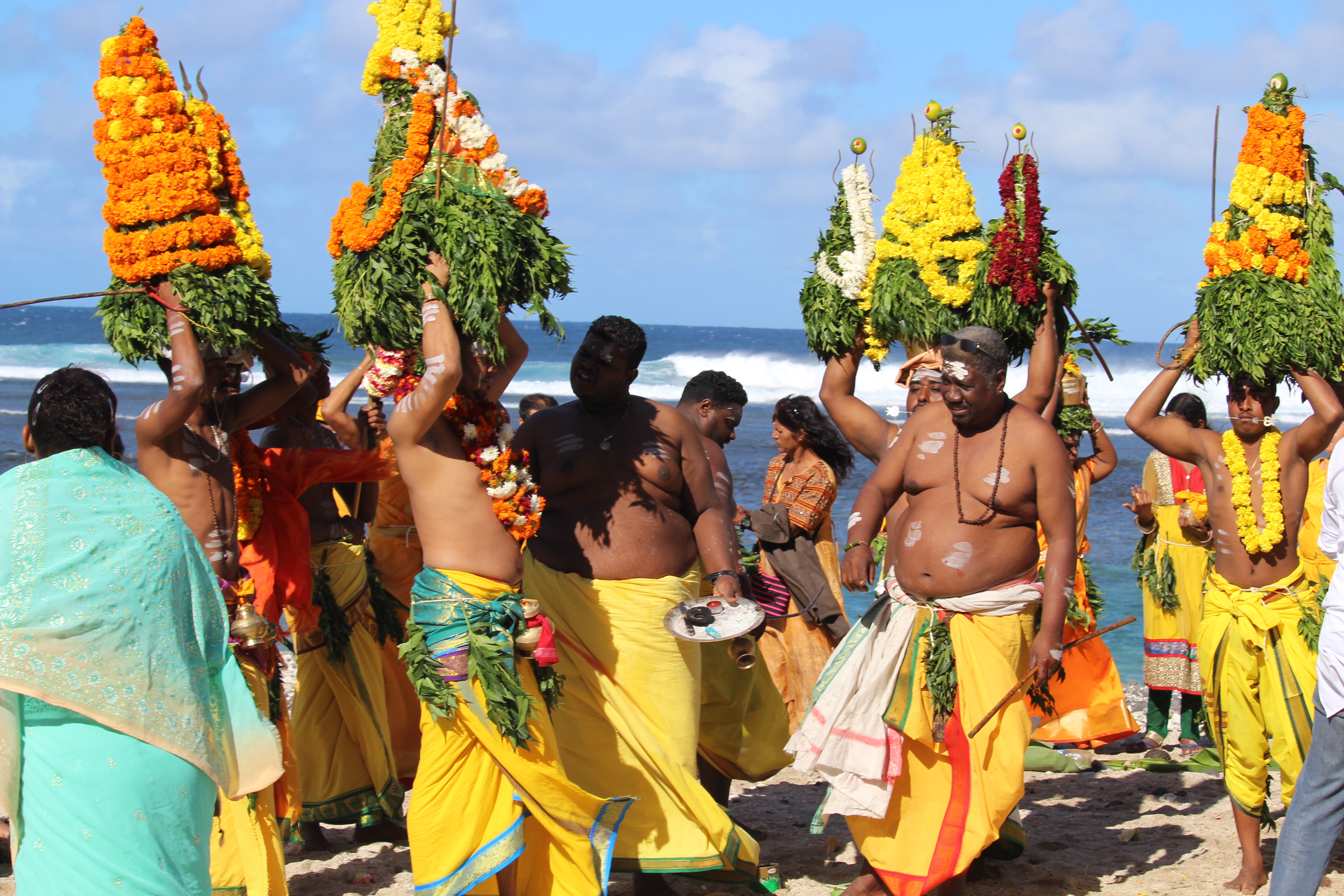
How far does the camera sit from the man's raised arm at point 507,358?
5.28 metres

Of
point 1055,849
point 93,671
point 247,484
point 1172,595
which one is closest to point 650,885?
point 1055,849

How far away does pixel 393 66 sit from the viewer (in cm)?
523

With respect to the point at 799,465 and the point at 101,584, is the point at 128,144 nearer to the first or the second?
the point at 101,584

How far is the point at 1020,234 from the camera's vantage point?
6.26 metres

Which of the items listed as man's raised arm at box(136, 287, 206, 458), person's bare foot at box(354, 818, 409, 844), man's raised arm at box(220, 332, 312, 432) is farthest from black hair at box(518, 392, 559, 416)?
man's raised arm at box(136, 287, 206, 458)

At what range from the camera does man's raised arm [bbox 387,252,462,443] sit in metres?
4.85

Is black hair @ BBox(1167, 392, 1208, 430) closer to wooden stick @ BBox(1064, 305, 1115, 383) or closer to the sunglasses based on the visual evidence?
wooden stick @ BBox(1064, 305, 1115, 383)

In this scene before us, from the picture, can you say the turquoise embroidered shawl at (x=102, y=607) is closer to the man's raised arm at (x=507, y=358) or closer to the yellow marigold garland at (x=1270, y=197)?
the man's raised arm at (x=507, y=358)

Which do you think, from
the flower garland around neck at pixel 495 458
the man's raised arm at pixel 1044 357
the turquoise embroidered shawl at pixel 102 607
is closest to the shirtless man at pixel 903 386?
the man's raised arm at pixel 1044 357

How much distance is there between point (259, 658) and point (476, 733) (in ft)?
3.55

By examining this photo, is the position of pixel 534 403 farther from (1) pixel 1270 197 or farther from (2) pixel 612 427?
(1) pixel 1270 197

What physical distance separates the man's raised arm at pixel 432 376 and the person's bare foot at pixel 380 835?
8.53 feet

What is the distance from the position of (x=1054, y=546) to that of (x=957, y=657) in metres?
0.62

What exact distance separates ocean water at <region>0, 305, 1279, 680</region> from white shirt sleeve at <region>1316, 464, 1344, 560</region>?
3201 millimetres
